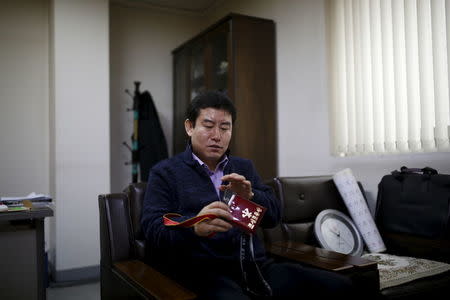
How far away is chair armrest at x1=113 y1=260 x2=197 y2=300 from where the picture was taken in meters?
1.11

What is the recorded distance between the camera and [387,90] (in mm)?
2473

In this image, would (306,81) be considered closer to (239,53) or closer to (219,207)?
(239,53)

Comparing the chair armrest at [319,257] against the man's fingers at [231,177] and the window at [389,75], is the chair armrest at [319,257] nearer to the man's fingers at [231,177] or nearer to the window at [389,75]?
the man's fingers at [231,177]

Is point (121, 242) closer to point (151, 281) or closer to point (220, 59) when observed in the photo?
point (151, 281)

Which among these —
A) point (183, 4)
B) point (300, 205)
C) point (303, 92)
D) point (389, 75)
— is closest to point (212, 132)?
point (300, 205)

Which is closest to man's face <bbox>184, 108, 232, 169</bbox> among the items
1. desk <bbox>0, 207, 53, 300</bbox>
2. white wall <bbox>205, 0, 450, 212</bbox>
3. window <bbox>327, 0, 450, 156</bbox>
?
desk <bbox>0, 207, 53, 300</bbox>

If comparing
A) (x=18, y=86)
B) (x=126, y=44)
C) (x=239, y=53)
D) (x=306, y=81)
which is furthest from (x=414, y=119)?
(x=18, y=86)

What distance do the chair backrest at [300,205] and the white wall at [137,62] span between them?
8.10ft

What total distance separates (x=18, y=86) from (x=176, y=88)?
161 centimetres

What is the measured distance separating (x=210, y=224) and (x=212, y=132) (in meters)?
0.42

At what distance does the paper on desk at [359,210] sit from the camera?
2148 mm

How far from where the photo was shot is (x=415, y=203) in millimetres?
2029

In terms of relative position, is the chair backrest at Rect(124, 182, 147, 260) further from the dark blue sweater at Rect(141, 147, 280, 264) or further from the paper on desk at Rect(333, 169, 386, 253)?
the paper on desk at Rect(333, 169, 386, 253)

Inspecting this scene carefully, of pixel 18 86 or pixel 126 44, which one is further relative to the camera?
pixel 126 44
